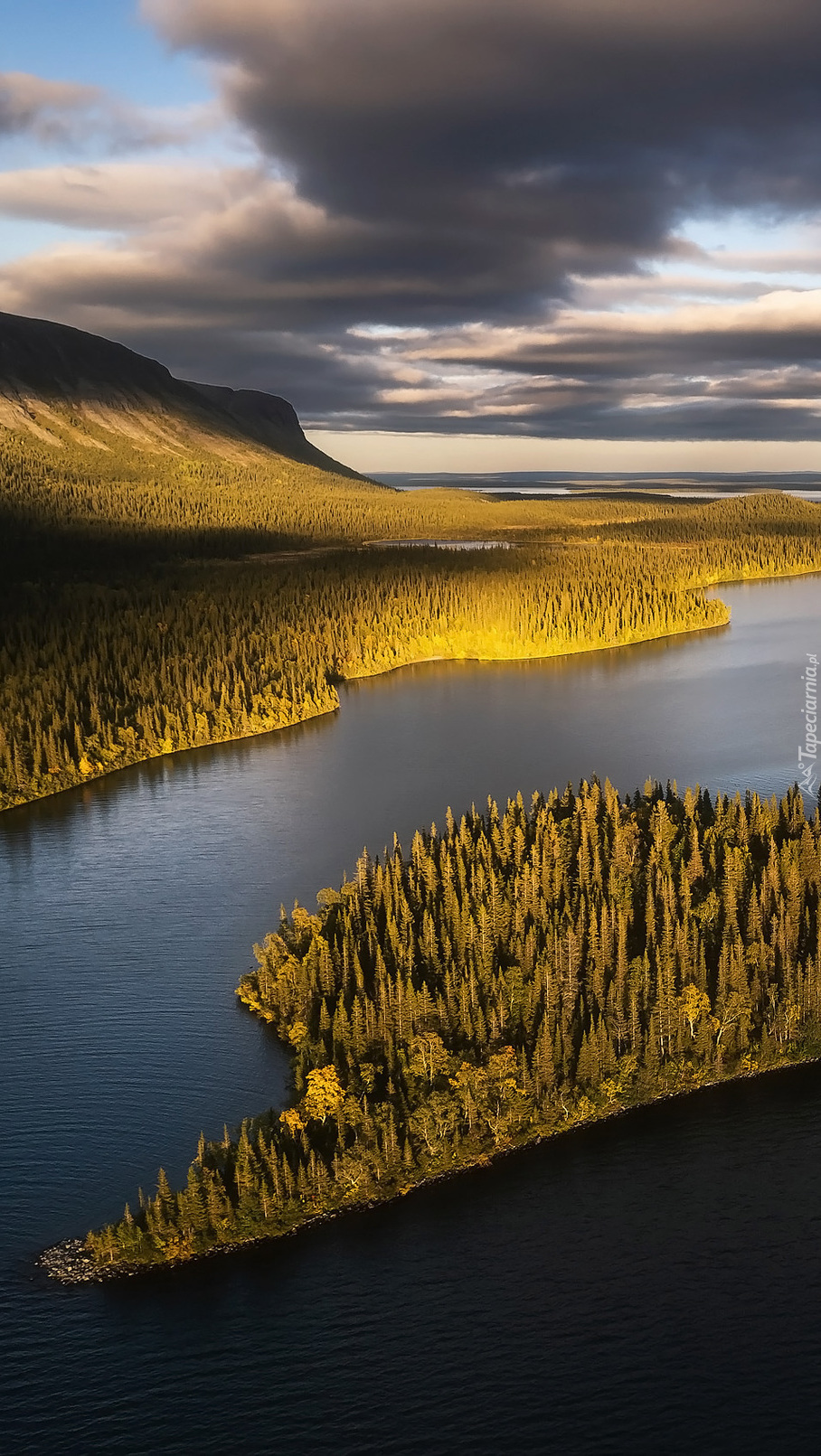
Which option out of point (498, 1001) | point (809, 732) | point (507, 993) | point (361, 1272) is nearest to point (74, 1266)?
point (361, 1272)

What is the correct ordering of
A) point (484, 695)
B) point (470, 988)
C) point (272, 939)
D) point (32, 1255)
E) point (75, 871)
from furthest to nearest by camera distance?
point (484, 695) < point (75, 871) < point (272, 939) < point (470, 988) < point (32, 1255)

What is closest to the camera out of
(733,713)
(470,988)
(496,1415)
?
(496,1415)

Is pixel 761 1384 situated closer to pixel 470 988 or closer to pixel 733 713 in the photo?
pixel 470 988

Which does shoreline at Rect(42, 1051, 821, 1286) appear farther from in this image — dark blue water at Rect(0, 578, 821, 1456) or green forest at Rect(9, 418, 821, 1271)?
dark blue water at Rect(0, 578, 821, 1456)

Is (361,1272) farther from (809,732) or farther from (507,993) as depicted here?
(809,732)

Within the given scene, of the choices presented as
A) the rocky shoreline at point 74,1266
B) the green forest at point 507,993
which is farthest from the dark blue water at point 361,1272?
the green forest at point 507,993

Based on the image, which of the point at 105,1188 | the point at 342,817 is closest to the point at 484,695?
the point at 342,817

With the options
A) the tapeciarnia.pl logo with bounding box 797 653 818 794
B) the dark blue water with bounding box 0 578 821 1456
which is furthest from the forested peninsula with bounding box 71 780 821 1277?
the tapeciarnia.pl logo with bounding box 797 653 818 794
